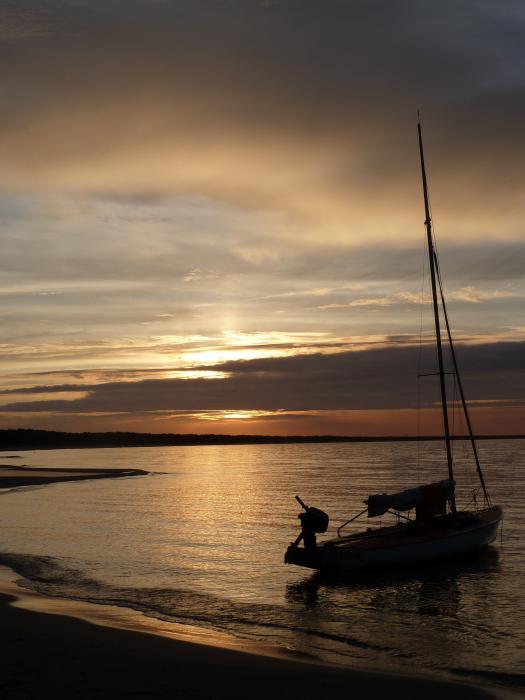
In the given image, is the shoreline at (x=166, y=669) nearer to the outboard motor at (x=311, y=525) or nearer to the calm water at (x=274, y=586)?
the calm water at (x=274, y=586)

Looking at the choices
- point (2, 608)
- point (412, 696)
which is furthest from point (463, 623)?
point (2, 608)

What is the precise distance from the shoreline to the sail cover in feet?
44.1

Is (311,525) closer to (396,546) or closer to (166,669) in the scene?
(396,546)

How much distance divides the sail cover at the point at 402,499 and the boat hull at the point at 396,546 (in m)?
1.11

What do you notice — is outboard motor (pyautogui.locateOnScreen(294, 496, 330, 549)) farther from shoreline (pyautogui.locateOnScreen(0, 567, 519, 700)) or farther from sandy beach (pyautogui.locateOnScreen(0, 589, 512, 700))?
sandy beach (pyautogui.locateOnScreen(0, 589, 512, 700))

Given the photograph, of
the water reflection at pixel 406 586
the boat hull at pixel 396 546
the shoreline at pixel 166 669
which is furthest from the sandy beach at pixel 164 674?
the boat hull at pixel 396 546

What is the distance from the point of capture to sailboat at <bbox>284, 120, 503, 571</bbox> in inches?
1087

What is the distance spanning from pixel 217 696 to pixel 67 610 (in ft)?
30.0

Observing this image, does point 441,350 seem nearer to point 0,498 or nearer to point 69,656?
point 69,656

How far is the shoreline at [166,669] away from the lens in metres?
13.4

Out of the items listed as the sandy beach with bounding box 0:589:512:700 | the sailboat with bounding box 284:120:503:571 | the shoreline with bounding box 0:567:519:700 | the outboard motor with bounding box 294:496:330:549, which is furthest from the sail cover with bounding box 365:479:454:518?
the sandy beach with bounding box 0:589:512:700

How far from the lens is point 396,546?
2877 cm

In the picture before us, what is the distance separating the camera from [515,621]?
20.6 metres

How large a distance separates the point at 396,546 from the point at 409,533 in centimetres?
267
